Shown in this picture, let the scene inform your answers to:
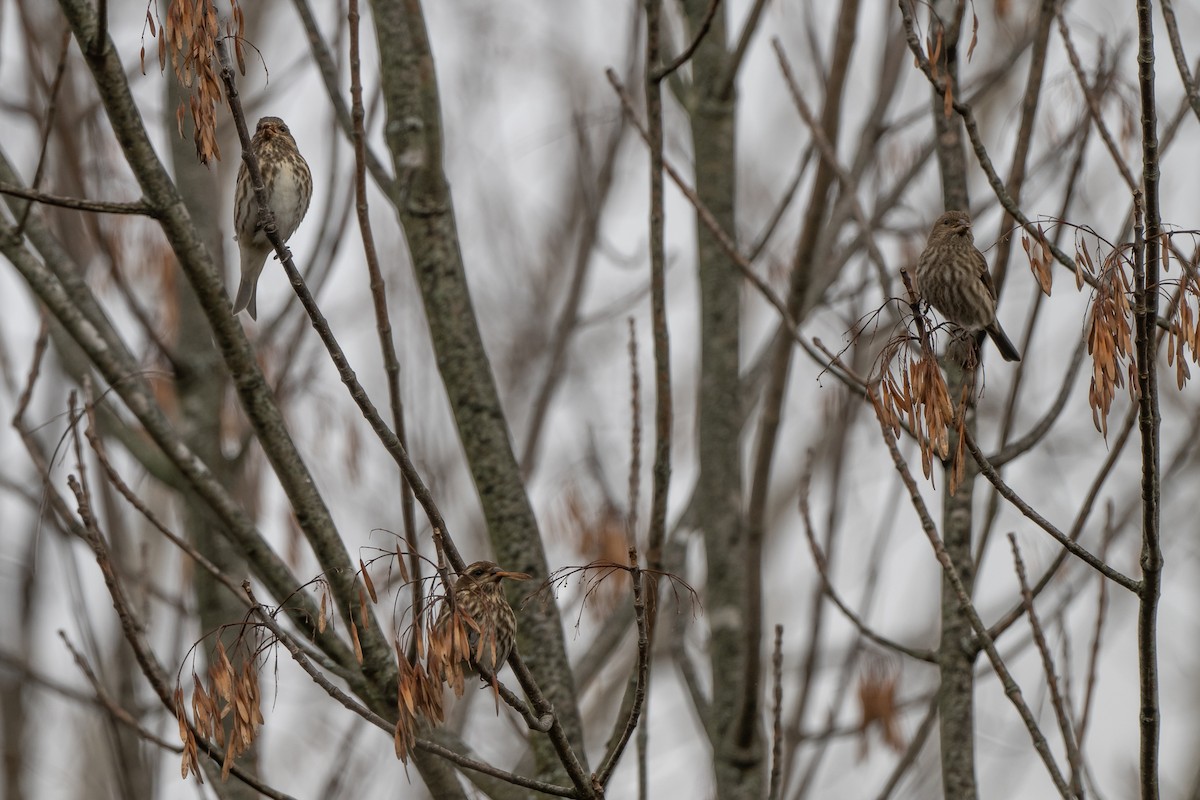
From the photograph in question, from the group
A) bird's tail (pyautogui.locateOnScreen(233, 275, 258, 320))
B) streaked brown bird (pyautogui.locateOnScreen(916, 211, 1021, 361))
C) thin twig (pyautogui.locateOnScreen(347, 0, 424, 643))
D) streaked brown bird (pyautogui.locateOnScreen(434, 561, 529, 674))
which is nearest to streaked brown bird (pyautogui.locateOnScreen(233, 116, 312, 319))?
bird's tail (pyautogui.locateOnScreen(233, 275, 258, 320))

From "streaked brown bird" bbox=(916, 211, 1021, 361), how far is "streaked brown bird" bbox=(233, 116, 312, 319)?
5.61 ft

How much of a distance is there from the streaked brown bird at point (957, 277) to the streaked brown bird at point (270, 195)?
1.71 meters

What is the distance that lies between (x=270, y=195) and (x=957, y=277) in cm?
188

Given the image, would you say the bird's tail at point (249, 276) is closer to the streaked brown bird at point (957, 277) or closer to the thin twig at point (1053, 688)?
the streaked brown bird at point (957, 277)

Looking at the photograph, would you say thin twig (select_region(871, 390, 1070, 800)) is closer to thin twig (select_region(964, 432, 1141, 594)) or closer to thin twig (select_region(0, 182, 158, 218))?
thin twig (select_region(964, 432, 1141, 594))

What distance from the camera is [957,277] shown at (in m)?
3.53

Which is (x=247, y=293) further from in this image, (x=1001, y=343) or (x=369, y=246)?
(x=1001, y=343)

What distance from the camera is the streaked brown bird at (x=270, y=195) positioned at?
3652mm

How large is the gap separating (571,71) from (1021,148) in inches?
350

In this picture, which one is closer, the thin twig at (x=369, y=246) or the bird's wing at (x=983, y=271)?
the thin twig at (x=369, y=246)

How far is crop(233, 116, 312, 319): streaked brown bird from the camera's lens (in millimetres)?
3652

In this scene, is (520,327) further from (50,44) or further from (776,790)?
(776,790)

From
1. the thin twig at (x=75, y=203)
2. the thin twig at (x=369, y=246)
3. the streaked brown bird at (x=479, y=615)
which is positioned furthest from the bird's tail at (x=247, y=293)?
the streaked brown bird at (x=479, y=615)

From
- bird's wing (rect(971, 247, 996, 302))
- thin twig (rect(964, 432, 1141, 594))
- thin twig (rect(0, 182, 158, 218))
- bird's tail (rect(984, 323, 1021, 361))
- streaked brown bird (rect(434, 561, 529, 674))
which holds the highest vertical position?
bird's tail (rect(984, 323, 1021, 361))
